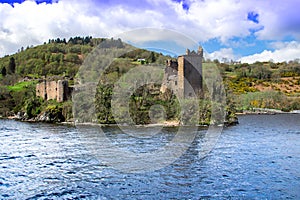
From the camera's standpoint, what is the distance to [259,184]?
18.4m

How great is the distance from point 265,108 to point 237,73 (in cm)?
4493

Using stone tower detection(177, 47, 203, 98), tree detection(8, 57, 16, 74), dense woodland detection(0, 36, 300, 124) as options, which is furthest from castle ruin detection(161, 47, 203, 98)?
tree detection(8, 57, 16, 74)

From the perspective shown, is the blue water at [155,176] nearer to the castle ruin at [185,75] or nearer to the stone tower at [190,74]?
the stone tower at [190,74]

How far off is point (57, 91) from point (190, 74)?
26.8 m

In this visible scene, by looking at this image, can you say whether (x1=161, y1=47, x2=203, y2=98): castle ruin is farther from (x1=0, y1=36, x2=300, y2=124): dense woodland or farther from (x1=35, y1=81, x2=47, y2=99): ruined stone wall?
(x1=35, y1=81, x2=47, y2=99): ruined stone wall

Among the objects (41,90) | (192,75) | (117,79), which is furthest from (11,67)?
(192,75)

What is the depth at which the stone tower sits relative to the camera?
66250 millimetres

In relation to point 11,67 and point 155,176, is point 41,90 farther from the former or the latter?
point 155,176

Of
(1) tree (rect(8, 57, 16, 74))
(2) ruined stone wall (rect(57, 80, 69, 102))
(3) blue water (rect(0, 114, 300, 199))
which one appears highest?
(1) tree (rect(8, 57, 16, 74))

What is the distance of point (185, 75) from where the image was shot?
2657 inches

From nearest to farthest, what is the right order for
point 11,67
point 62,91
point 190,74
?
1. point 190,74
2. point 62,91
3. point 11,67

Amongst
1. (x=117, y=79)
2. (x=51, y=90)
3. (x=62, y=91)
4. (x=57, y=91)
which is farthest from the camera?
(x=117, y=79)

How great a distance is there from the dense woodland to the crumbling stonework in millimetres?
1794

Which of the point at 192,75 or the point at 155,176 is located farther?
the point at 192,75
